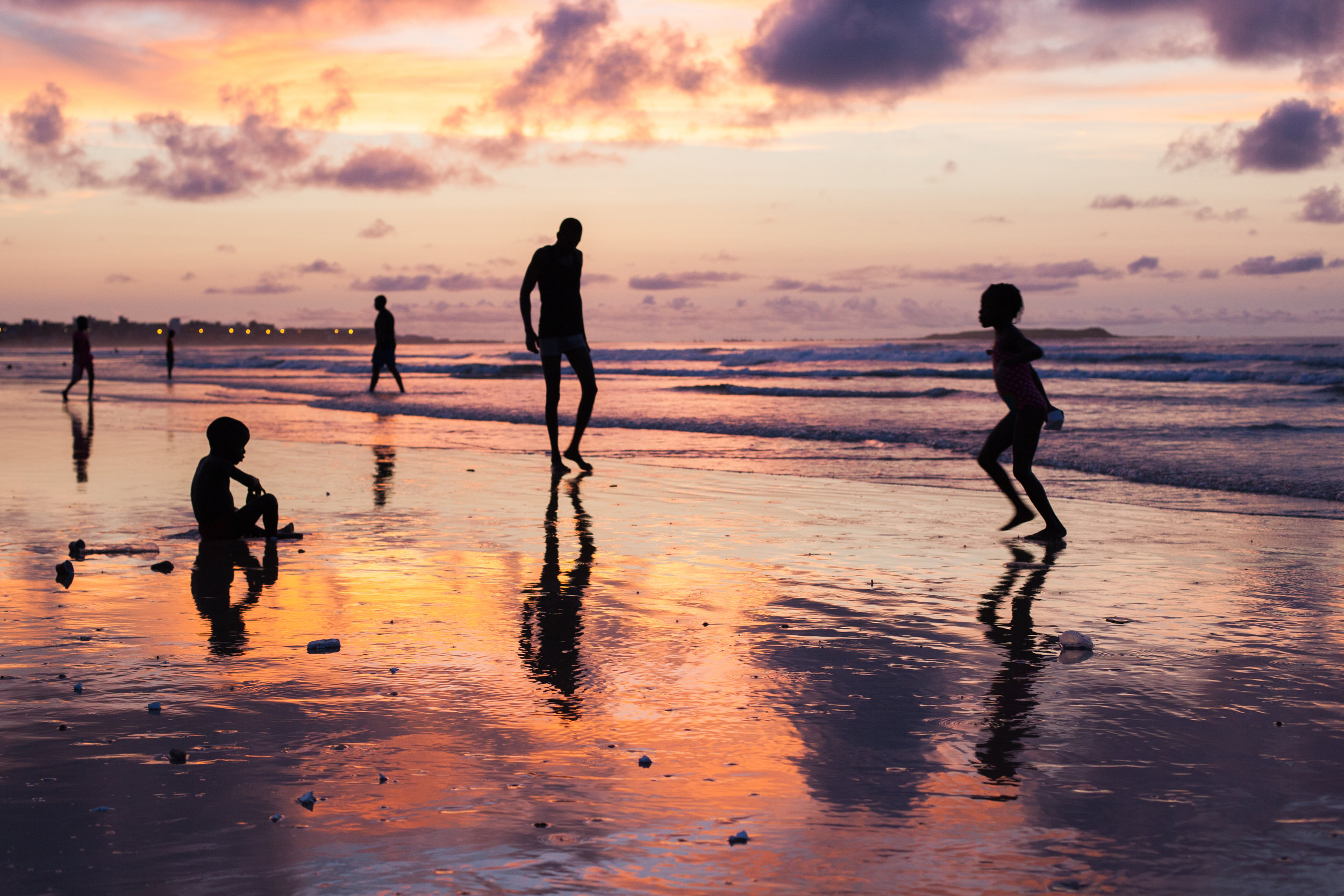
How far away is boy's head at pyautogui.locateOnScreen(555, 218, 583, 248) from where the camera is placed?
1068cm

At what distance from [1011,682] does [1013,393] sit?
4223 millimetres

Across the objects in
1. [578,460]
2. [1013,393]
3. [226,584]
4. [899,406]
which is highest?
[1013,393]

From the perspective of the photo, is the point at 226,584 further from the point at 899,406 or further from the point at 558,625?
the point at 899,406

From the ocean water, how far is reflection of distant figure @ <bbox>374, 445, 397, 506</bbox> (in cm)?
156

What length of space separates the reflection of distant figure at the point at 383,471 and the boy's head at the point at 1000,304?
4.55 meters

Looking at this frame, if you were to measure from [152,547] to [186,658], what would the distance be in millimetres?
2683

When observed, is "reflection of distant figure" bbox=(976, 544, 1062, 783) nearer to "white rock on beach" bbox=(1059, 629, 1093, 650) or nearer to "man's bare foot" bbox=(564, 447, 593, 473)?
"white rock on beach" bbox=(1059, 629, 1093, 650)

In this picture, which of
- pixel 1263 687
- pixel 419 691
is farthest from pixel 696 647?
pixel 1263 687

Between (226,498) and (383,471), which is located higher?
(226,498)

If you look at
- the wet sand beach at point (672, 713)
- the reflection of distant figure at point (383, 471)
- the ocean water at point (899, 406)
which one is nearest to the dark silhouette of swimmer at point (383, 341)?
the ocean water at point (899, 406)

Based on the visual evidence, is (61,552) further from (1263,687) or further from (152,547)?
(1263,687)

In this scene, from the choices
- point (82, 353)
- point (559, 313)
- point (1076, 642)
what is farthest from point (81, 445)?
point (1076, 642)

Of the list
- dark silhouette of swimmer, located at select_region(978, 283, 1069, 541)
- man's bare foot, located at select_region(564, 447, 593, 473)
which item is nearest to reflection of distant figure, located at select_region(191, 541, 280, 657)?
man's bare foot, located at select_region(564, 447, 593, 473)

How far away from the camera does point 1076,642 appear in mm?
4242
